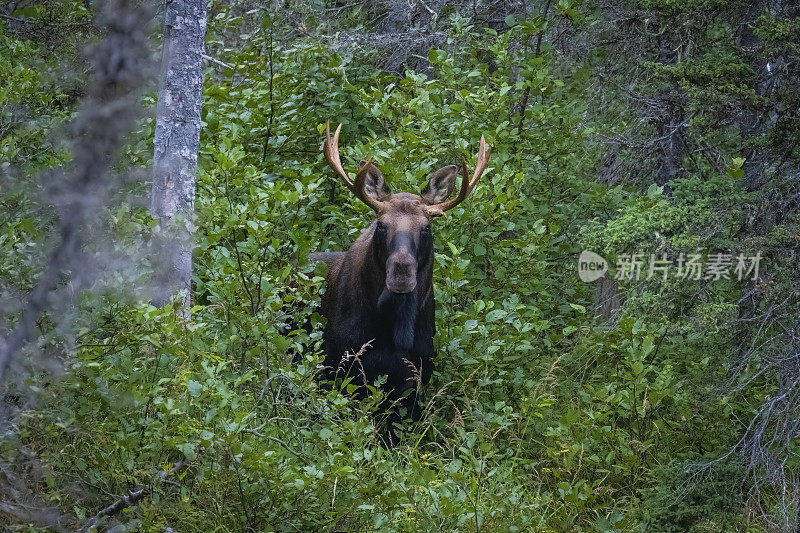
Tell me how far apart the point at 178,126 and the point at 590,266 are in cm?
420

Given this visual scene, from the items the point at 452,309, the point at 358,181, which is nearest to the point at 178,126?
the point at 358,181

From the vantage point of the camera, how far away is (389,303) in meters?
7.13

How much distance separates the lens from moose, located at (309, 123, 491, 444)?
7.15 meters

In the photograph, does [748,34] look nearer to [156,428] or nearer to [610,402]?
[610,402]

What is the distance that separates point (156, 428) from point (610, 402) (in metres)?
3.46

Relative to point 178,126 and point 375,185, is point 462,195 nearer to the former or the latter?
point 375,185

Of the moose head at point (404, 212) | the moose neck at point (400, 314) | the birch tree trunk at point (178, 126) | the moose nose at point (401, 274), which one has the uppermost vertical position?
the birch tree trunk at point (178, 126)

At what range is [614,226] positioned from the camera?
6602 mm

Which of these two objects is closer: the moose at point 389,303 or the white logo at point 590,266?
the moose at point 389,303

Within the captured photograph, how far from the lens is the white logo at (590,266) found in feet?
26.5

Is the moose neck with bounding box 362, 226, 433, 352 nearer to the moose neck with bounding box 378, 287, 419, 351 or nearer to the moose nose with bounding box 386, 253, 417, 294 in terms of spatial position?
the moose neck with bounding box 378, 287, 419, 351

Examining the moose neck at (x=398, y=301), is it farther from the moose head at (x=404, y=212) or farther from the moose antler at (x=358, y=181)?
the moose antler at (x=358, y=181)

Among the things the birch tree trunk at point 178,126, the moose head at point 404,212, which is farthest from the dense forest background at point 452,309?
the moose head at point 404,212

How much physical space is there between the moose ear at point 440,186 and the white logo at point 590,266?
1.51 m
